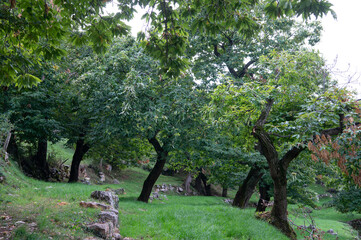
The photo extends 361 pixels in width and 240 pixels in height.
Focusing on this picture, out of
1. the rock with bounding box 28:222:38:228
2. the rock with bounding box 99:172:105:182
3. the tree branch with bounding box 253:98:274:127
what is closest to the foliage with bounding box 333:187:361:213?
the tree branch with bounding box 253:98:274:127

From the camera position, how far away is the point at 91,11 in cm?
621

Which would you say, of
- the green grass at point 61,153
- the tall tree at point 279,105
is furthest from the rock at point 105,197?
the green grass at point 61,153

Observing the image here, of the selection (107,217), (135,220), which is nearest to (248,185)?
(135,220)

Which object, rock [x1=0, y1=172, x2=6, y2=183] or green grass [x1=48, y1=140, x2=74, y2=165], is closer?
rock [x1=0, y1=172, x2=6, y2=183]

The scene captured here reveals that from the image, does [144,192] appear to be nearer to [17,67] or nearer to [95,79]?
[95,79]

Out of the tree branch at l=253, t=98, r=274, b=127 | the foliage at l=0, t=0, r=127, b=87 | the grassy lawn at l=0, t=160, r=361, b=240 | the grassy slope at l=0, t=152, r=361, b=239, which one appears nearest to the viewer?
the foliage at l=0, t=0, r=127, b=87

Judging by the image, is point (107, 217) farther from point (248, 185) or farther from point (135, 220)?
point (248, 185)

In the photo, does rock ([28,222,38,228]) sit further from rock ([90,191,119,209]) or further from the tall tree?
the tall tree

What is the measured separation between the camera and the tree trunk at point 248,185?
1461 cm

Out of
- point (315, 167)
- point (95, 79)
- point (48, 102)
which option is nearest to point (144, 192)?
point (95, 79)

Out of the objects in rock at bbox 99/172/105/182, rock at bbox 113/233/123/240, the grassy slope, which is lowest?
rock at bbox 113/233/123/240

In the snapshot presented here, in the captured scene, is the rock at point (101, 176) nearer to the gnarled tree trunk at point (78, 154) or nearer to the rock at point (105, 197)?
the gnarled tree trunk at point (78, 154)

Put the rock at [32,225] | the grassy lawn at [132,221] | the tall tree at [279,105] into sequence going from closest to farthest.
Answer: the rock at [32,225] → the grassy lawn at [132,221] → the tall tree at [279,105]

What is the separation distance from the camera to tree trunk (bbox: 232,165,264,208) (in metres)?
14.6
